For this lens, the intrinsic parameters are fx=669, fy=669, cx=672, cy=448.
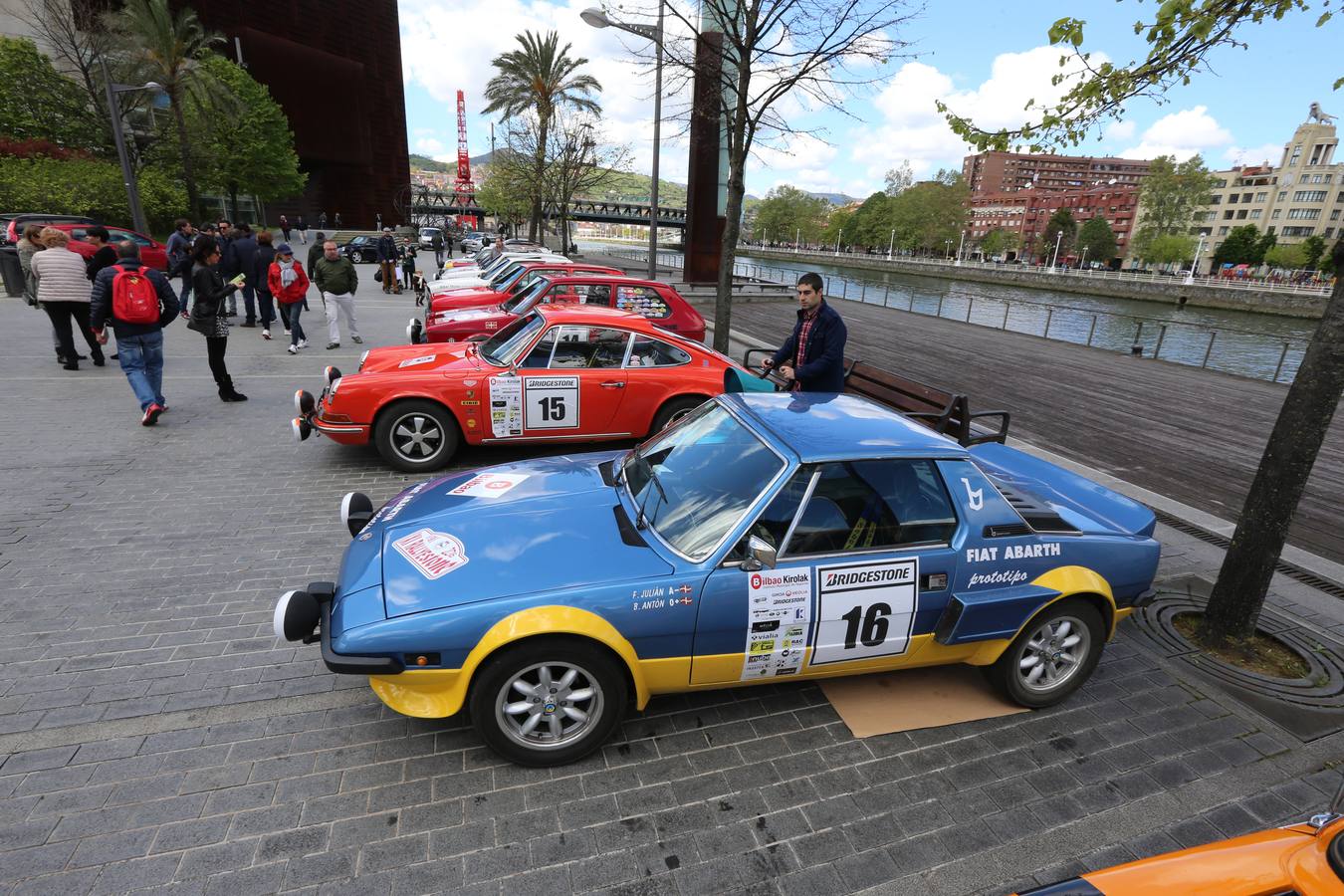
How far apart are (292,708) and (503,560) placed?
1.43 metres

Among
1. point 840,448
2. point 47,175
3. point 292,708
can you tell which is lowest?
point 292,708

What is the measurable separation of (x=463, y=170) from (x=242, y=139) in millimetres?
80811

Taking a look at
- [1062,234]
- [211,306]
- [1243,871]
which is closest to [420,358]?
[211,306]

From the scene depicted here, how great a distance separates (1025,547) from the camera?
11.4ft

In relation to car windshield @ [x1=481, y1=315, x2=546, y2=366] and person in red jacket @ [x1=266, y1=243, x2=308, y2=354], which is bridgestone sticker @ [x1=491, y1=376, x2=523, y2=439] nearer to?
car windshield @ [x1=481, y1=315, x2=546, y2=366]

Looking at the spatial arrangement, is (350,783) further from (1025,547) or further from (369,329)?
(369,329)

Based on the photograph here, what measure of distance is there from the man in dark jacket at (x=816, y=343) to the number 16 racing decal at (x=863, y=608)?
307 centimetres

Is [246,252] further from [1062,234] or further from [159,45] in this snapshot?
[1062,234]

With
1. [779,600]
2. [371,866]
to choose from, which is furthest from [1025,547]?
[371,866]

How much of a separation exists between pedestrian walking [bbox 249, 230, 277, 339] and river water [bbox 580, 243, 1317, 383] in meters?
18.7

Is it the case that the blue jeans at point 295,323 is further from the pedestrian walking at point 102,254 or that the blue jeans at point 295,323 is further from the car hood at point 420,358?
the car hood at point 420,358

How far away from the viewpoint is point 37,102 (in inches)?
1156

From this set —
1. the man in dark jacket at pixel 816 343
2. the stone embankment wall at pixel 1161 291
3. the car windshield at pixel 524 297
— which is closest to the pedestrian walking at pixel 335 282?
the car windshield at pixel 524 297

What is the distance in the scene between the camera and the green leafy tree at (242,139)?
34.2 metres
